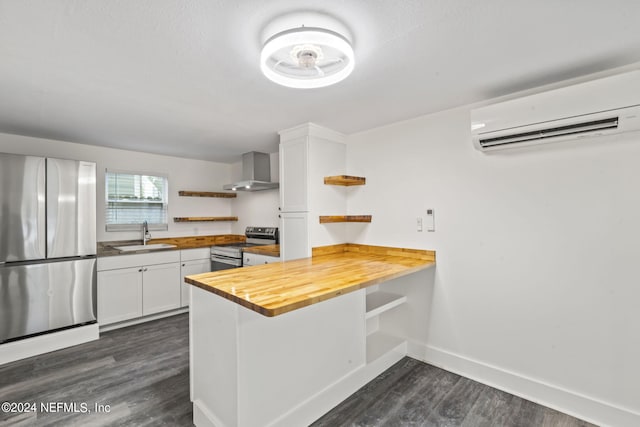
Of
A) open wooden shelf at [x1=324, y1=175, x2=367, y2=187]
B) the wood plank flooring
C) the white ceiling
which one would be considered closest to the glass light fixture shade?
the white ceiling

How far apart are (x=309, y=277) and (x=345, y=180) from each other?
132cm

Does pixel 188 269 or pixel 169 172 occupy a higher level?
pixel 169 172

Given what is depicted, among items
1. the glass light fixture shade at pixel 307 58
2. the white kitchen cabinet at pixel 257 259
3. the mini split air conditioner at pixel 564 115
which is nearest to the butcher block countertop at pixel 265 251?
the white kitchen cabinet at pixel 257 259

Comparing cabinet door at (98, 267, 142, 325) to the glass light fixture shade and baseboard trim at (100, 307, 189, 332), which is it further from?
the glass light fixture shade

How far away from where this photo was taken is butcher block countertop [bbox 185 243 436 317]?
1.48 m

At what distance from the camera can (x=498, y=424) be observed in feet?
6.08

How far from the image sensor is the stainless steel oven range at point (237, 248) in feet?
12.2

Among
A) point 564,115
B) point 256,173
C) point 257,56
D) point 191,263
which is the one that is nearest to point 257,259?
point 191,263

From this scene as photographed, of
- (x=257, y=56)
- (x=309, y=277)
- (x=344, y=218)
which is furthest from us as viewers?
(x=344, y=218)

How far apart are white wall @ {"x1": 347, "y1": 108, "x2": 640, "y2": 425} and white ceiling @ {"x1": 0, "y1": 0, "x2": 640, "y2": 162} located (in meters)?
0.50

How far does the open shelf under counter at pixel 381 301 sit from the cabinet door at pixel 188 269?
239cm

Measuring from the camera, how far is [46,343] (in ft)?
9.24

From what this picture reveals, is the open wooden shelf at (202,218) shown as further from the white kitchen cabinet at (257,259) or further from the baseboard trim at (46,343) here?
the baseboard trim at (46,343)

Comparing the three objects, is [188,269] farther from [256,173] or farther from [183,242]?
[256,173]
